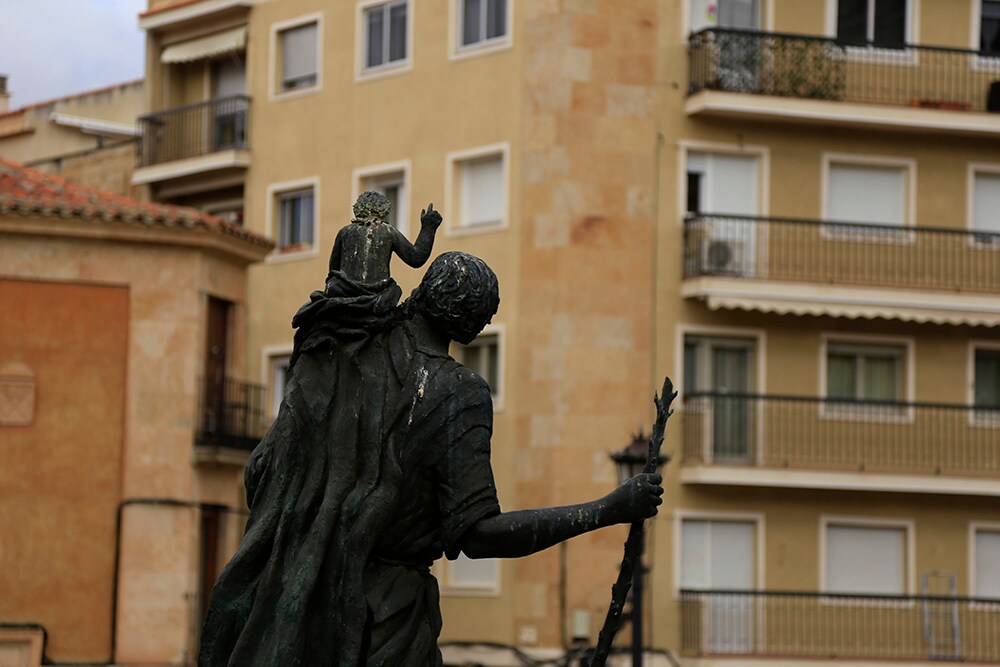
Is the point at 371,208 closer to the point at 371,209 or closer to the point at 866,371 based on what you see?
the point at 371,209

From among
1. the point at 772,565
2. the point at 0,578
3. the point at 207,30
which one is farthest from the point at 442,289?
the point at 207,30

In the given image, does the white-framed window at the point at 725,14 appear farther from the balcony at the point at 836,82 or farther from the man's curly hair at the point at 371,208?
the man's curly hair at the point at 371,208

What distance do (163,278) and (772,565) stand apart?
11218 mm

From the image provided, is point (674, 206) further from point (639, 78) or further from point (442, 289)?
point (442, 289)

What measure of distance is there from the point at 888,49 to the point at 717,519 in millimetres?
8677

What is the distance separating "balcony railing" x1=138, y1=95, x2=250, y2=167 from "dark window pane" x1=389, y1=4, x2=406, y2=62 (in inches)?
146

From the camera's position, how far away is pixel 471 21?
38500mm

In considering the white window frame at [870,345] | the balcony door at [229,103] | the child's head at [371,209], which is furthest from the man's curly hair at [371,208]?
the balcony door at [229,103]

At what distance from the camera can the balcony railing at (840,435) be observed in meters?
36.7

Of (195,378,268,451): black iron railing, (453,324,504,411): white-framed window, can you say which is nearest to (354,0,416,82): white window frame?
(453,324,504,411): white-framed window

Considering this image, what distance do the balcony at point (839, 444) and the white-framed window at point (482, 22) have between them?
23.1 ft

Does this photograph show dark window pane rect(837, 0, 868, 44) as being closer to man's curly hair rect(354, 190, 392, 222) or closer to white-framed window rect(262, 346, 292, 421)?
white-framed window rect(262, 346, 292, 421)

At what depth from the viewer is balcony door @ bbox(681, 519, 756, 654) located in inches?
1421

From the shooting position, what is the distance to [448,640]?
121 ft
